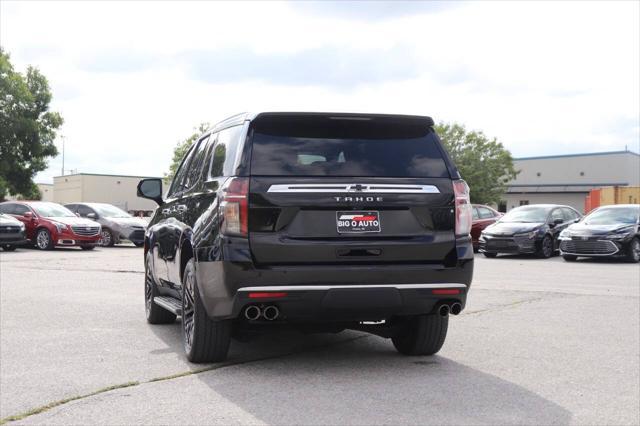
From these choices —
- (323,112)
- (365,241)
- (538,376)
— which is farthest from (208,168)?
(538,376)

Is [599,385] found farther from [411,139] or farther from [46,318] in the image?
[46,318]

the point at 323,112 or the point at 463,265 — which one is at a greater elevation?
the point at 323,112

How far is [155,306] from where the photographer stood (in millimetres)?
8336

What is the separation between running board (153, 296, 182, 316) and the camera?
688 centimetres

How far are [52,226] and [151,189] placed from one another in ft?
54.9

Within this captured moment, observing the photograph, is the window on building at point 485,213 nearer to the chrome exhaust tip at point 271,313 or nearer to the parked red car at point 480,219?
the parked red car at point 480,219

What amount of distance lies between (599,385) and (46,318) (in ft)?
19.7

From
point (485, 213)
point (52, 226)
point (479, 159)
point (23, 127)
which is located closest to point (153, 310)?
point (52, 226)

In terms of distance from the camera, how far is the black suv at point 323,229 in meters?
5.50

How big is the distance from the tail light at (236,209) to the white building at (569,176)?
7209 cm

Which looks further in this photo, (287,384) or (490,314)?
(490,314)

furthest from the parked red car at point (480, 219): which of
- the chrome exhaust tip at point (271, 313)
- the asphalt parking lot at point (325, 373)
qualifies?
the chrome exhaust tip at point (271, 313)

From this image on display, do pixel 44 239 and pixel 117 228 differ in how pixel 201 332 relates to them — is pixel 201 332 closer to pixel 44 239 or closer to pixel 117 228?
pixel 44 239

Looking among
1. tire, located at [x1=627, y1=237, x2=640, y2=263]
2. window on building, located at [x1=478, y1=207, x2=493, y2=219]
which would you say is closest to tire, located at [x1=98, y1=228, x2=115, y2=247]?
window on building, located at [x1=478, y1=207, x2=493, y2=219]
